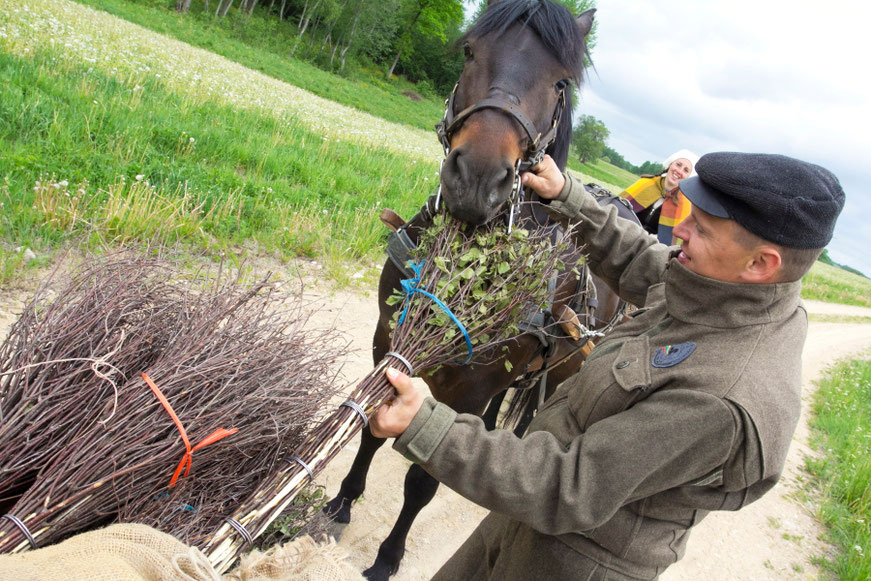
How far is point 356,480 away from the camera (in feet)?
10.9

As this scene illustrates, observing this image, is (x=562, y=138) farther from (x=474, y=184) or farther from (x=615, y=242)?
(x=474, y=184)

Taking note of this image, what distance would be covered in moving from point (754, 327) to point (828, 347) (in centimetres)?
1522

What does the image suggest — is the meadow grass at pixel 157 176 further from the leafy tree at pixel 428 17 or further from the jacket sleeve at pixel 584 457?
the leafy tree at pixel 428 17

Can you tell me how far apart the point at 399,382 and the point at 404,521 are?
1790 millimetres

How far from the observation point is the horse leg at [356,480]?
3235 millimetres

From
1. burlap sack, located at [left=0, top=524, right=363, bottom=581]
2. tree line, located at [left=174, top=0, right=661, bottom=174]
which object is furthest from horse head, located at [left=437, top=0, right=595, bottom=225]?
tree line, located at [left=174, top=0, right=661, bottom=174]

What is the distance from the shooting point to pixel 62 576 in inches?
41.3

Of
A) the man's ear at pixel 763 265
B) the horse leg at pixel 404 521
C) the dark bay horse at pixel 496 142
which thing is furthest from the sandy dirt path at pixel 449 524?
the man's ear at pixel 763 265

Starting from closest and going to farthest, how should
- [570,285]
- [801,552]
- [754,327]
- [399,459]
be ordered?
1. [754,327]
2. [570,285]
3. [399,459]
4. [801,552]

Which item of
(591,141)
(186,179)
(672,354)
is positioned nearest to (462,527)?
(672,354)

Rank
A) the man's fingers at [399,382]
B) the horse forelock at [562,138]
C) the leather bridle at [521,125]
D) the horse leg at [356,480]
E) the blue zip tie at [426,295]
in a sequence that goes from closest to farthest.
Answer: the man's fingers at [399,382] → the blue zip tie at [426,295] → the leather bridle at [521,125] → the horse forelock at [562,138] → the horse leg at [356,480]

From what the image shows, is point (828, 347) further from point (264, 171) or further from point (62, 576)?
point (62, 576)

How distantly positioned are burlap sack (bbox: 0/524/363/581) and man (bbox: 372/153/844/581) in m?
0.44

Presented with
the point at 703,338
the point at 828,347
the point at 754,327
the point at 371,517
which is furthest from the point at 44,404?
the point at 828,347
